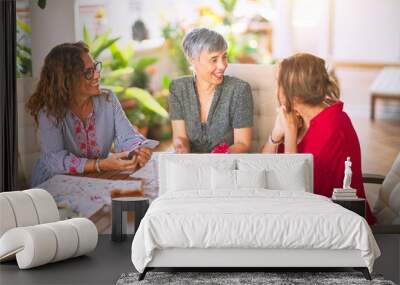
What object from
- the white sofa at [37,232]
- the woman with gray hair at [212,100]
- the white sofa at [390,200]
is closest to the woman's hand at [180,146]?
the woman with gray hair at [212,100]

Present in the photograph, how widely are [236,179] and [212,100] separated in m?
1.13

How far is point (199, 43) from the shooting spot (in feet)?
27.9

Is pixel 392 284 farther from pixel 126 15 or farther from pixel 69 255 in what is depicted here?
pixel 126 15

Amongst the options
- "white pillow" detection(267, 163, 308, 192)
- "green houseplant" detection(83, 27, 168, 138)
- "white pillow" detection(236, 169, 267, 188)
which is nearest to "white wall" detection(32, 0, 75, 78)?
"green houseplant" detection(83, 27, 168, 138)

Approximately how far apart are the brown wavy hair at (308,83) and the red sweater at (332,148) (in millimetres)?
133

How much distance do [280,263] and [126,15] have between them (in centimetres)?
331

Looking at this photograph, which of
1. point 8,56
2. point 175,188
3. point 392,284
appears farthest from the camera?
point 8,56

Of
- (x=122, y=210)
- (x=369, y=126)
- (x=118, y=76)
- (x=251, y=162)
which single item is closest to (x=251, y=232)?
(x=251, y=162)

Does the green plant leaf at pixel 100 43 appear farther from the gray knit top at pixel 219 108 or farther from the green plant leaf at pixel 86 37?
the gray knit top at pixel 219 108

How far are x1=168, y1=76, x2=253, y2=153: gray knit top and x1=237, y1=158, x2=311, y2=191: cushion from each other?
21.8 inches

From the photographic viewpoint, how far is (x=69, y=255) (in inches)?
272

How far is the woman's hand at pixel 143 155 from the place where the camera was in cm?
862

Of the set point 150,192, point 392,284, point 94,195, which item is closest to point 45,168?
point 94,195

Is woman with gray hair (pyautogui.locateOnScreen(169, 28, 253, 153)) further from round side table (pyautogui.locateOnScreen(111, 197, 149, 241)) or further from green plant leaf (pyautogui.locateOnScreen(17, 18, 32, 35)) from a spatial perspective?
green plant leaf (pyautogui.locateOnScreen(17, 18, 32, 35))
